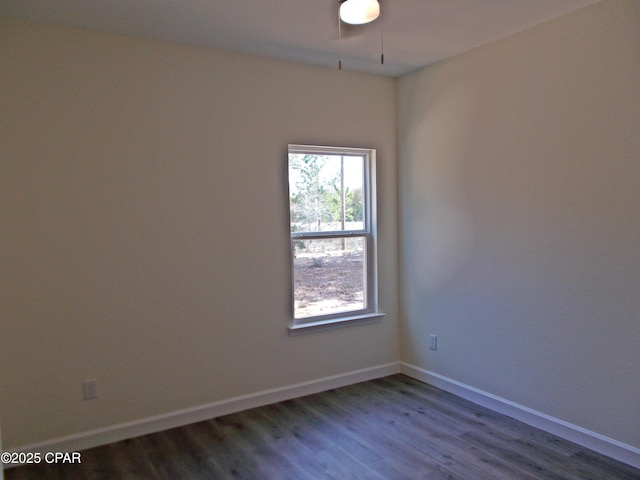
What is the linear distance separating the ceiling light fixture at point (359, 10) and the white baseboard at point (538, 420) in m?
2.69

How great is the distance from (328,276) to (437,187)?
1.16 m

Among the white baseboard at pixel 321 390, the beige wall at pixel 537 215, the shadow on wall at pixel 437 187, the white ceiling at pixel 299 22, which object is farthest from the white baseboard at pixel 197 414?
the white ceiling at pixel 299 22

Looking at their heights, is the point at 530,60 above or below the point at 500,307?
above

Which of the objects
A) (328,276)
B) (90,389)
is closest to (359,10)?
(328,276)

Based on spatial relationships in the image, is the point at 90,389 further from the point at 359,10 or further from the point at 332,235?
the point at 359,10

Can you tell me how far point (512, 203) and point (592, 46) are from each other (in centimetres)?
104

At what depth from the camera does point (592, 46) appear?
2.65 m

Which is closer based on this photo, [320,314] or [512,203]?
[512,203]

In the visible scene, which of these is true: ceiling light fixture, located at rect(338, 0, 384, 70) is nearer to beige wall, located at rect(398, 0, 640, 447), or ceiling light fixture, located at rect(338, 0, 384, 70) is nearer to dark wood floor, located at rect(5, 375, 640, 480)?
beige wall, located at rect(398, 0, 640, 447)

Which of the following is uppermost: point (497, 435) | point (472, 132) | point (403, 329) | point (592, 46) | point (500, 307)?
point (592, 46)

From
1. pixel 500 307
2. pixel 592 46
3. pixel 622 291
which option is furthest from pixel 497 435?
pixel 592 46

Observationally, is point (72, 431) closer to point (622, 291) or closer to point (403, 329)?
point (403, 329)

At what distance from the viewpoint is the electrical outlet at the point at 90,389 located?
9.48 ft

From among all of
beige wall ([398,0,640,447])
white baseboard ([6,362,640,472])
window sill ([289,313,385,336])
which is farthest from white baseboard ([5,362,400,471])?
beige wall ([398,0,640,447])
